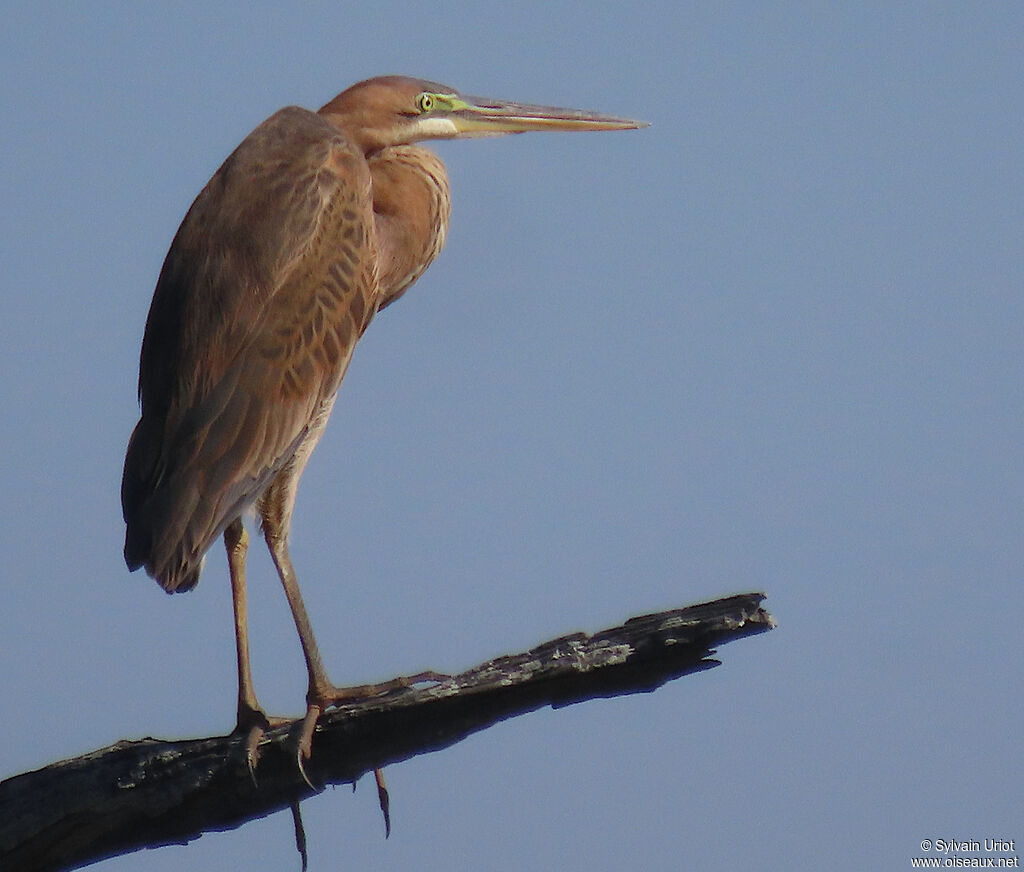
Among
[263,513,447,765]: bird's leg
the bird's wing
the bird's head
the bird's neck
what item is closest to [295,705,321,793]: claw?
[263,513,447,765]: bird's leg

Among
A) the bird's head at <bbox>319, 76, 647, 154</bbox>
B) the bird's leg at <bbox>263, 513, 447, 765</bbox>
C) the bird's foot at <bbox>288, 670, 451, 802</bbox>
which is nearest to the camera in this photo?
the bird's leg at <bbox>263, 513, 447, 765</bbox>

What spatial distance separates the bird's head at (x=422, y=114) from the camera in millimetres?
5969

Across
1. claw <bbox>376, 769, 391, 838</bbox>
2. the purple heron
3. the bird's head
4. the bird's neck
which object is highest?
the bird's head

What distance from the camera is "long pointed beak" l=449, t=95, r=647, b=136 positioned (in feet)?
20.6

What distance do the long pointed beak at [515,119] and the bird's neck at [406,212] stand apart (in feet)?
0.89

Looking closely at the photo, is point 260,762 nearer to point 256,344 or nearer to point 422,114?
point 256,344

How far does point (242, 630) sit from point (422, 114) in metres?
2.29

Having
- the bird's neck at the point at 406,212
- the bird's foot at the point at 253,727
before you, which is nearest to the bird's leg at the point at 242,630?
the bird's foot at the point at 253,727

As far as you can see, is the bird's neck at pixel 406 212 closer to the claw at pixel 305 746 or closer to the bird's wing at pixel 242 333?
the bird's wing at pixel 242 333

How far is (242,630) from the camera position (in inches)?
200

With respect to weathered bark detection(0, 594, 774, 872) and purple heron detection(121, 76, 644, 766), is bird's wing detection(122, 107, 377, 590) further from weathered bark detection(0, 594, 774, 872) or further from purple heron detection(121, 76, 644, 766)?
weathered bark detection(0, 594, 774, 872)

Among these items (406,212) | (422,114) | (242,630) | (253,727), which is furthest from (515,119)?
(253,727)

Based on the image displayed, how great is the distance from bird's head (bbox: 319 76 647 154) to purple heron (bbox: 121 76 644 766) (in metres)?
0.19

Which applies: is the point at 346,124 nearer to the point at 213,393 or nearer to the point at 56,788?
the point at 213,393
